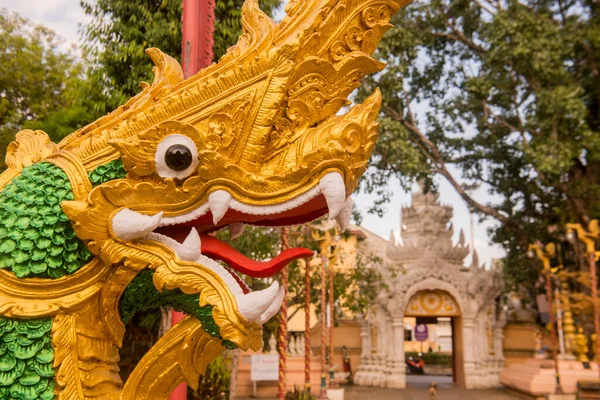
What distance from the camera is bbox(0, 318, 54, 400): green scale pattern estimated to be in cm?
149

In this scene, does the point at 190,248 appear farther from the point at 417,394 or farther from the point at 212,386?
the point at 417,394

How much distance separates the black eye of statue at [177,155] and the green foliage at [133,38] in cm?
485

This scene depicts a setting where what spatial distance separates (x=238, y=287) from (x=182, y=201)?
32 cm

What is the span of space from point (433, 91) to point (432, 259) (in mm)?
5884

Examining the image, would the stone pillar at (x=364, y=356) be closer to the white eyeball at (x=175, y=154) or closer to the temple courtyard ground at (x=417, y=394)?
the temple courtyard ground at (x=417, y=394)

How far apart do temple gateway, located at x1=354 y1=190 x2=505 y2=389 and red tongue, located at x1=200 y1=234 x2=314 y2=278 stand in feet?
53.4

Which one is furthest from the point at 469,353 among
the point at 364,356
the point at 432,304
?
the point at 364,356

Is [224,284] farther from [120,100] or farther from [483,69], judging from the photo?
[483,69]

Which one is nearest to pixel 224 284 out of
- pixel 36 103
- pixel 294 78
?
pixel 294 78

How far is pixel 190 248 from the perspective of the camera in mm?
1573

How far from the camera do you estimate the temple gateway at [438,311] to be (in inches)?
711

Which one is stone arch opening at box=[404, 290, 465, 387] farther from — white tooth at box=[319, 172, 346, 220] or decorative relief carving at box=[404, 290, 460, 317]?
white tooth at box=[319, 172, 346, 220]

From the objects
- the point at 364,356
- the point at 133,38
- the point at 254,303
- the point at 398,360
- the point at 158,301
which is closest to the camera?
the point at 254,303

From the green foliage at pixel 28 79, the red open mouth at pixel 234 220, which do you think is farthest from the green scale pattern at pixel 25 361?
the green foliage at pixel 28 79
